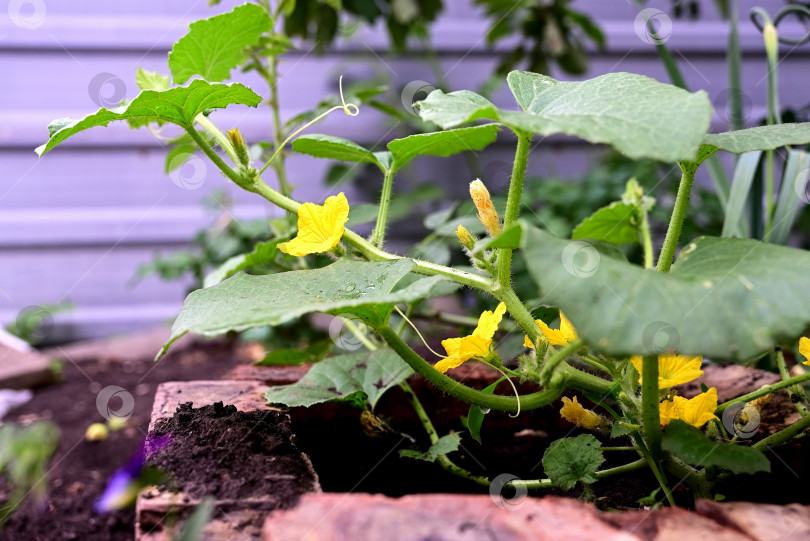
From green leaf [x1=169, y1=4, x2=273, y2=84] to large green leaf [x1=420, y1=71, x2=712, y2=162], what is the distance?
14.1 inches

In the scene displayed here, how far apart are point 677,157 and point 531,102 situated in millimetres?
220

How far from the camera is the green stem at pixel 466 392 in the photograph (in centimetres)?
58

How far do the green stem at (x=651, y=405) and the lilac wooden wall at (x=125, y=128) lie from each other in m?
2.36

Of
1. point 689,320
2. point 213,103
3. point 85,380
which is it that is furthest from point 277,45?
point 85,380

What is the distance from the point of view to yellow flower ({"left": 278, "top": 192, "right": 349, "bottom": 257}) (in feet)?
2.14

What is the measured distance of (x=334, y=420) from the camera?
2.61 feet

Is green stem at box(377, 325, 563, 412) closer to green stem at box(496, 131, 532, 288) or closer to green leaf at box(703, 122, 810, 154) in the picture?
green stem at box(496, 131, 532, 288)

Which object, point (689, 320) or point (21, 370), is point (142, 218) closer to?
point (21, 370)
